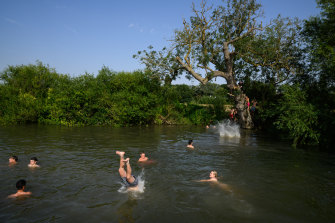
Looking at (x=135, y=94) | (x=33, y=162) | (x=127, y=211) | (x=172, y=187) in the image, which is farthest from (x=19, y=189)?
(x=135, y=94)

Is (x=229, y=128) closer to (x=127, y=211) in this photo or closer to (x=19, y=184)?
(x=127, y=211)

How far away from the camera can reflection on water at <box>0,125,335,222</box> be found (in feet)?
20.2

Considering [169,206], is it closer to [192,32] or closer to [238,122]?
[192,32]

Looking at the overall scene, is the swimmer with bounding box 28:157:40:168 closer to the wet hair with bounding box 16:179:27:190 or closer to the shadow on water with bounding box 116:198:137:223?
the wet hair with bounding box 16:179:27:190

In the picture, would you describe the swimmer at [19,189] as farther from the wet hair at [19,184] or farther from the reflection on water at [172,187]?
the reflection on water at [172,187]

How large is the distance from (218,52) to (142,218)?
869 inches

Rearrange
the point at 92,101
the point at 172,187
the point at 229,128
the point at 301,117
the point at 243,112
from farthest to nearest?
the point at 92,101 → the point at 229,128 → the point at 243,112 → the point at 301,117 → the point at 172,187

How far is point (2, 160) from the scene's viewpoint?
10844 mm

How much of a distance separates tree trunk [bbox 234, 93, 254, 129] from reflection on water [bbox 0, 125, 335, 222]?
10.8 meters

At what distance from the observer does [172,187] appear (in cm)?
811

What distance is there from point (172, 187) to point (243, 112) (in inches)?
723

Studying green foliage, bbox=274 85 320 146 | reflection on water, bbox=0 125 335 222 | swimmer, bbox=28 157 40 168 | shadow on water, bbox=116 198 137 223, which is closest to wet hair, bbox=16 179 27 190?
reflection on water, bbox=0 125 335 222

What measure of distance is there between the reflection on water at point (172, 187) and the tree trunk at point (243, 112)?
1077 centimetres

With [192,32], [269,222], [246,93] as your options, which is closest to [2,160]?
[269,222]
